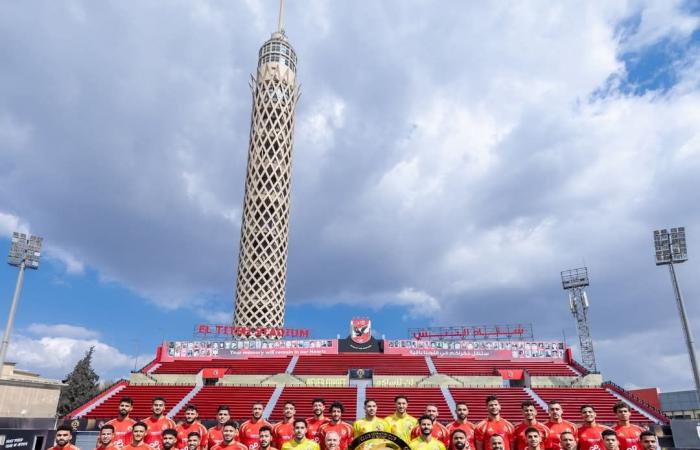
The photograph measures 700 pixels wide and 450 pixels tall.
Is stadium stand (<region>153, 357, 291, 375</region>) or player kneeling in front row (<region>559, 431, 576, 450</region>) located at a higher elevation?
stadium stand (<region>153, 357, 291, 375</region>)

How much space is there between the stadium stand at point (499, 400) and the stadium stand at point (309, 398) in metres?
8.75

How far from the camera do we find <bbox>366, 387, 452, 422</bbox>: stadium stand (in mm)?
34834

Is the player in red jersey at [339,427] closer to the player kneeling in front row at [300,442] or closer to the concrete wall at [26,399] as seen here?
the player kneeling in front row at [300,442]

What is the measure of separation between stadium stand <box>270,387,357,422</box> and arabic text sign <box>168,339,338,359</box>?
336 inches

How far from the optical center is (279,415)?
3475 cm

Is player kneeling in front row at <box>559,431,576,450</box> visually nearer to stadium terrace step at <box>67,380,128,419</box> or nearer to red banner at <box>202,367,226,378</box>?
stadium terrace step at <box>67,380,128,419</box>

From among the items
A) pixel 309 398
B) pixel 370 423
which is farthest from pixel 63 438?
pixel 309 398

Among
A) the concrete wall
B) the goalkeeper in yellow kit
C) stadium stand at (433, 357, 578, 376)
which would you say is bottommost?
the goalkeeper in yellow kit

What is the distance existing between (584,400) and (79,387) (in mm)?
51358

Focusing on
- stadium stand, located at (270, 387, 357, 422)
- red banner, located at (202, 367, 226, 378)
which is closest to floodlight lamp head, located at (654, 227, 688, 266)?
stadium stand, located at (270, 387, 357, 422)

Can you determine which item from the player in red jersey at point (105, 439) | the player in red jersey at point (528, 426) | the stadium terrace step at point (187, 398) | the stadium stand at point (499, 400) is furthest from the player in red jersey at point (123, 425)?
the stadium stand at point (499, 400)

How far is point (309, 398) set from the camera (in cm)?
3838

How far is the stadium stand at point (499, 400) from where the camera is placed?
113 ft

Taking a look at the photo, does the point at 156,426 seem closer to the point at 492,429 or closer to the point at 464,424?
the point at 464,424
